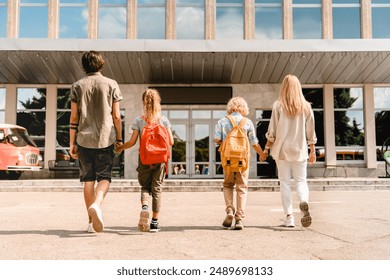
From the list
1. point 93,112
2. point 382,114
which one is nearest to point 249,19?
point 382,114

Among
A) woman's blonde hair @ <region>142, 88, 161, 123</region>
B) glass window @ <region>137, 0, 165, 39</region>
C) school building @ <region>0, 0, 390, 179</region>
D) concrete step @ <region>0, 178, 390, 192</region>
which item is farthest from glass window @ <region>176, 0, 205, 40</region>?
woman's blonde hair @ <region>142, 88, 161, 123</region>

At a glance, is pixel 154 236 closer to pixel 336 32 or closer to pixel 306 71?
pixel 306 71

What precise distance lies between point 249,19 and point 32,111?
33.7 ft

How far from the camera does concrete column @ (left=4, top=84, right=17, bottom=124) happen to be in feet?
63.9

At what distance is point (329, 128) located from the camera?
19656 mm

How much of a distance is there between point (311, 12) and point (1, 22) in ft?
44.5

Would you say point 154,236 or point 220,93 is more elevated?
point 220,93

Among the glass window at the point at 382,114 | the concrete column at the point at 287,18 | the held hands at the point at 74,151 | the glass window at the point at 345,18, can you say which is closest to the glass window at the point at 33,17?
the concrete column at the point at 287,18

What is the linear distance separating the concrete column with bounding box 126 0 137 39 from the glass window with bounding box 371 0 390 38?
34.1 ft

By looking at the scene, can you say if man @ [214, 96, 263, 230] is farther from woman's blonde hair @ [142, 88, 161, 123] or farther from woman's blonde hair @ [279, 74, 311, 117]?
woman's blonde hair @ [142, 88, 161, 123]

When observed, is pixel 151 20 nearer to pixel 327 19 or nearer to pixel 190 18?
pixel 190 18

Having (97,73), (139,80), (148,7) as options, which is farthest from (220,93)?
(97,73)

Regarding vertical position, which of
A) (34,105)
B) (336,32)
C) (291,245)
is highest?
(336,32)

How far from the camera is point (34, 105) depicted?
774 inches
